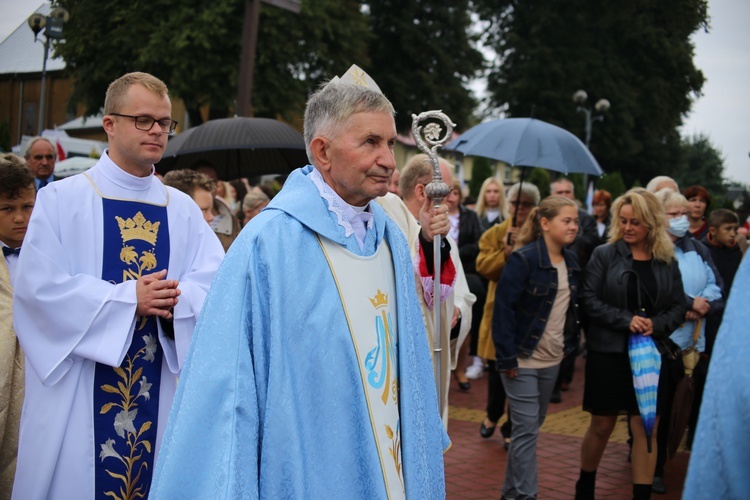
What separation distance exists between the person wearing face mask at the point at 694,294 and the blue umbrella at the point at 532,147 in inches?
44.8

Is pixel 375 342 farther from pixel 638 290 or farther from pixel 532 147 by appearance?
pixel 532 147

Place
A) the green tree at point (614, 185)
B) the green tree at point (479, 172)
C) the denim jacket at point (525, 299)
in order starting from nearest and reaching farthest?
the denim jacket at point (525, 299), the green tree at point (614, 185), the green tree at point (479, 172)

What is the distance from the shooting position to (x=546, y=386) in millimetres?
5652

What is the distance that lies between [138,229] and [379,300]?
4.40 feet

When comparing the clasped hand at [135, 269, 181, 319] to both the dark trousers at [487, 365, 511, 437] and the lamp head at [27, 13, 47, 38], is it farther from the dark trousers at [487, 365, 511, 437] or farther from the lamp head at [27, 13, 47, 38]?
the dark trousers at [487, 365, 511, 437]

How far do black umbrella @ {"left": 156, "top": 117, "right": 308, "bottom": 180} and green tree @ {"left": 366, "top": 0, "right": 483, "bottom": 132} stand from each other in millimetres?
23637

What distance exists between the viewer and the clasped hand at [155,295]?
A: 3.52m

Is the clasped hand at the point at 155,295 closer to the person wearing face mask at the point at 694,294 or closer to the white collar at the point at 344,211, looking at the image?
the white collar at the point at 344,211

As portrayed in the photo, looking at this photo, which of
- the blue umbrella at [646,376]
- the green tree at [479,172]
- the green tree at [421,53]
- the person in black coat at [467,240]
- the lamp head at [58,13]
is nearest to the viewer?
the blue umbrella at [646,376]

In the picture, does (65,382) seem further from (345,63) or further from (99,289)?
(345,63)

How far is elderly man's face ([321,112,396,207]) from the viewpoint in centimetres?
284

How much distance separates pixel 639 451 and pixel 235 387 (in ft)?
12.3

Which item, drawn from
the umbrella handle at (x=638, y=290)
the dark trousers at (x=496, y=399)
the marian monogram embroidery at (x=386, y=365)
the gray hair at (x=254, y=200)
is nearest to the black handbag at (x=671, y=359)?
the umbrella handle at (x=638, y=290)

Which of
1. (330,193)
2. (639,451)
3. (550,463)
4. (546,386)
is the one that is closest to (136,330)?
(330,193)
